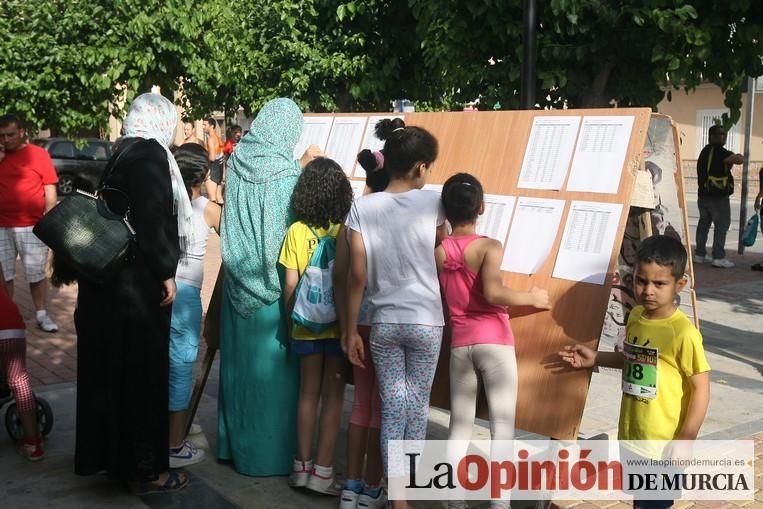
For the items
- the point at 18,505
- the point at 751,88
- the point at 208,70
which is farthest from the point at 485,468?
the point at 751,88

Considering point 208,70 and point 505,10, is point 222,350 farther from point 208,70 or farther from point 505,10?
point 208,70

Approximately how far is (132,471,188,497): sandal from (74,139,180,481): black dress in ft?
0.50

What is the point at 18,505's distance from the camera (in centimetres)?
424

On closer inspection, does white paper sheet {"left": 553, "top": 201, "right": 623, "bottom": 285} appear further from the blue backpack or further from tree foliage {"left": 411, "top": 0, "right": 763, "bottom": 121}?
tree foliage {"left": 411, "top": 0, "right": 763, "bottom": 121}

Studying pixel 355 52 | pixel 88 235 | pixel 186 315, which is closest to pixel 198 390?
pixel 186 315

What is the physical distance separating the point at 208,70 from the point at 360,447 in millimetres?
9003

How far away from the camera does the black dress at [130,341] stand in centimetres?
405

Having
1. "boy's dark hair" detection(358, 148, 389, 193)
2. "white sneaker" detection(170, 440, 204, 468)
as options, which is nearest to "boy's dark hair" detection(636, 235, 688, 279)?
"boy's dark hair" detection(358, 148, 389, 193)

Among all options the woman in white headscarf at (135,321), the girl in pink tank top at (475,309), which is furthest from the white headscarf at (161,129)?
the girl in pink tank top at (475,309)

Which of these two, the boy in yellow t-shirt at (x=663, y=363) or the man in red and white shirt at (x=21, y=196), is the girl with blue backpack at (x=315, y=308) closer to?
the boy in yellow t-shirt at (x=663, y=363)

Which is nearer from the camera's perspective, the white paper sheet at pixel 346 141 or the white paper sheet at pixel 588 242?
the white paper sheet at pixel 588 242

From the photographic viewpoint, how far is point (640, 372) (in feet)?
11.0

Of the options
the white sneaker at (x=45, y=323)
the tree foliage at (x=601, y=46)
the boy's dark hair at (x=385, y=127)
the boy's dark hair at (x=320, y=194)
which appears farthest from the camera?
the white sneaker at (x=45, y=323)

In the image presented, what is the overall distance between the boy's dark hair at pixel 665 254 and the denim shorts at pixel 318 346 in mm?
1568
